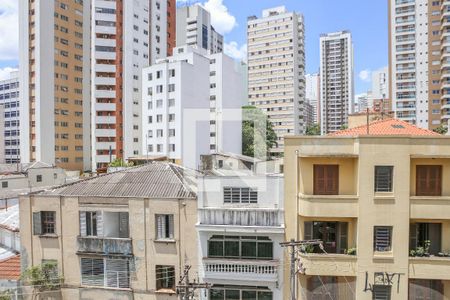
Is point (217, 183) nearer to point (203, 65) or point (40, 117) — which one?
point (203, 65)

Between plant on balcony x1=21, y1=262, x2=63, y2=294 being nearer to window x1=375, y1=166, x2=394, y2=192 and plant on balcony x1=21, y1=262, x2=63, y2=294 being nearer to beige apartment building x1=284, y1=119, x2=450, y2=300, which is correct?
beige apartment building x1=284, y1=119, x2=450, y2=300

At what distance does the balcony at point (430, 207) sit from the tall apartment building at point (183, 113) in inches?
1411

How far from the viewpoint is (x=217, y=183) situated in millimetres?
16875

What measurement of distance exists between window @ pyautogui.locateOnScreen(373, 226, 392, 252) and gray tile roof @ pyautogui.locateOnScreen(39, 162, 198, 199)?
7945 millimetres

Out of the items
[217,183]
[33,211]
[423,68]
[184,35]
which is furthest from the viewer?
[184,35]

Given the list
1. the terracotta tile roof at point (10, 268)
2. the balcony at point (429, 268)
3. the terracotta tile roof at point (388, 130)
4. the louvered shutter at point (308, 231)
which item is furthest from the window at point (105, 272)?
the balcony at point (429, 268)

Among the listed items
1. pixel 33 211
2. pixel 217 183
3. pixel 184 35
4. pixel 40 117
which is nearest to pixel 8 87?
pixel 40 117

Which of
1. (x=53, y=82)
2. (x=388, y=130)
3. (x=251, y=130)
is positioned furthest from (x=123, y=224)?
(x=53, y=82)

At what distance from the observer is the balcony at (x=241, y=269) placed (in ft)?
52.8

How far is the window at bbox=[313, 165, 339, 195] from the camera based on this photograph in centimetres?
1659

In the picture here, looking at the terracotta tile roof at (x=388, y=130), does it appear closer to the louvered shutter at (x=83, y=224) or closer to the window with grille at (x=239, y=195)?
the window with grille at (x=239, y=195)

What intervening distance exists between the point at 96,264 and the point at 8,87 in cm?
8163

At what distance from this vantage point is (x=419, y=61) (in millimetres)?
74062

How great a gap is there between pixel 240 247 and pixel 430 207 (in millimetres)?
8068
